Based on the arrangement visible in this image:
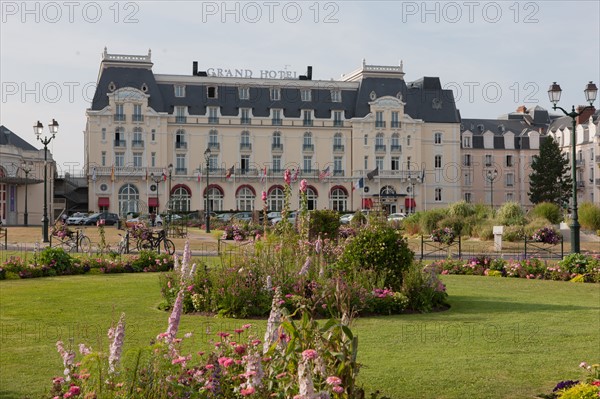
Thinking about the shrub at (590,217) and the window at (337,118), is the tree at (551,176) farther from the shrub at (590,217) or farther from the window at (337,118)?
the shrub at (590,217)

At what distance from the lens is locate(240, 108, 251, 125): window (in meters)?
71.2

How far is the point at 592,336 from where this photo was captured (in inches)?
388

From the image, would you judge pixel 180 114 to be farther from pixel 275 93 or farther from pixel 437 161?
pixel 437 161

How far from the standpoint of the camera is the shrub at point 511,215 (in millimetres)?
34688

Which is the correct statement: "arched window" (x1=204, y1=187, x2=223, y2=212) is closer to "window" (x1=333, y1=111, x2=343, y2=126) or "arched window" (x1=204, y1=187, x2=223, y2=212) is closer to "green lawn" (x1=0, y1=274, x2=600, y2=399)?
"window" (x1=333, y1=111, x2=343, y2=126)

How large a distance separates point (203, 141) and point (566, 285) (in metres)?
55.7

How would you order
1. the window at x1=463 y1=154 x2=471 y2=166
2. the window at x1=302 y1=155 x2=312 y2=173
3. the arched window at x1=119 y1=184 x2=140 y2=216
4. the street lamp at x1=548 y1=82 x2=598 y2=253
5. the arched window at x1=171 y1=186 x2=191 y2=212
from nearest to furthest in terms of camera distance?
the street lamp at x1=548 y1=82 x2=598 y2=253
the arched window at x1=119 y1=184 x2=140 y2=216
the arched window at x1=171 y1=186 x2=191 y2=212
the window at x1=302 y1=155 x2=312 y2=173
the window at x1=463 y1=154 x2=471 y2=166

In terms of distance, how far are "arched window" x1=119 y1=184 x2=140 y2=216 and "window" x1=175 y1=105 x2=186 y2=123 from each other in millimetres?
7501

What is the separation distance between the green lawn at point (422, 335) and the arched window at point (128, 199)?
52.3m

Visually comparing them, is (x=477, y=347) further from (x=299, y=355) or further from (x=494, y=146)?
(x=494, y=146)

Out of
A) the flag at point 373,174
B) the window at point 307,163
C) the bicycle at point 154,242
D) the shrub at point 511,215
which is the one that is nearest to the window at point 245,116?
the window at point 307,163

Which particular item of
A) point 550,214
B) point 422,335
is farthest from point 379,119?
point 422,335

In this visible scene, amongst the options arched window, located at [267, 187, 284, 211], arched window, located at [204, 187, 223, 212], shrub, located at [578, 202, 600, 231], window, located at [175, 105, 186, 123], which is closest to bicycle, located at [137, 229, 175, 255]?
shrub, located at [578, 202, 600, 231]

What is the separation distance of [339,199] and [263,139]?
938 cm
